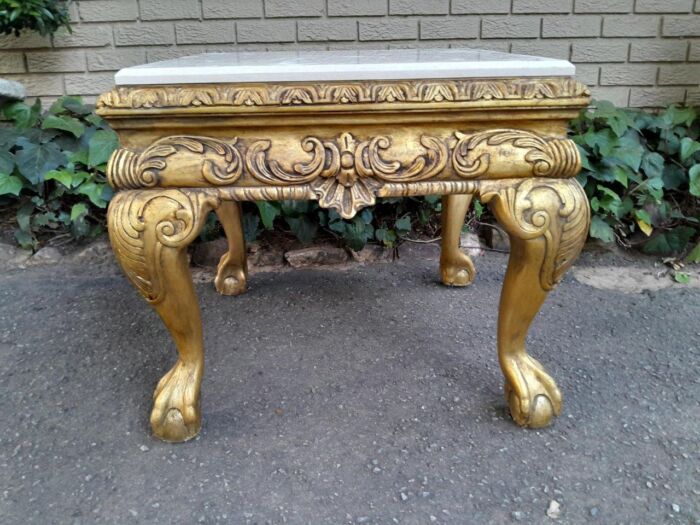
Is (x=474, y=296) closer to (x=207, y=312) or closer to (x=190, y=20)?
(x=207, y=312)

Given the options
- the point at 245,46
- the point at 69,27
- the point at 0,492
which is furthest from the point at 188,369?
the point at 69,27

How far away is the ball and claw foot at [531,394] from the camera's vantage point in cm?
118

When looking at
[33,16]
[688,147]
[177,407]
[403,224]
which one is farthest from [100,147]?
[688,147]

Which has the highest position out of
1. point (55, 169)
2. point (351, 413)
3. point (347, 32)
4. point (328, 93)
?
point (347, 32)

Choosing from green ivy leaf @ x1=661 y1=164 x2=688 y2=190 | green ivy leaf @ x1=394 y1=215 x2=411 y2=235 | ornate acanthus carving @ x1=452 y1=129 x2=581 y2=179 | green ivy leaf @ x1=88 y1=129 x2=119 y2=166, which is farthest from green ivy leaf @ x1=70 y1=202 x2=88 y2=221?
green ivy leaf @ x1=661 y1=164 x2=688 y2=190

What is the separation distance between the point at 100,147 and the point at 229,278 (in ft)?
2.50

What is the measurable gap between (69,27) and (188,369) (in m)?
1.83

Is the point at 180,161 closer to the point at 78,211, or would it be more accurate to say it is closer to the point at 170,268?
the point at 170,268

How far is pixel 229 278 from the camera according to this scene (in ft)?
6.30

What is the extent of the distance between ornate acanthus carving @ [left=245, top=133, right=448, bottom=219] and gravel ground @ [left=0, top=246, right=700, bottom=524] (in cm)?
52

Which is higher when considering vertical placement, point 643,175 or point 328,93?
point 328,93

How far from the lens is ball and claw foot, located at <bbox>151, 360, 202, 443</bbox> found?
45.8 inches

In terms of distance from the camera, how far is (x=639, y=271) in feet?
7.17

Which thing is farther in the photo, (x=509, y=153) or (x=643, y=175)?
(x=643, y=175)
